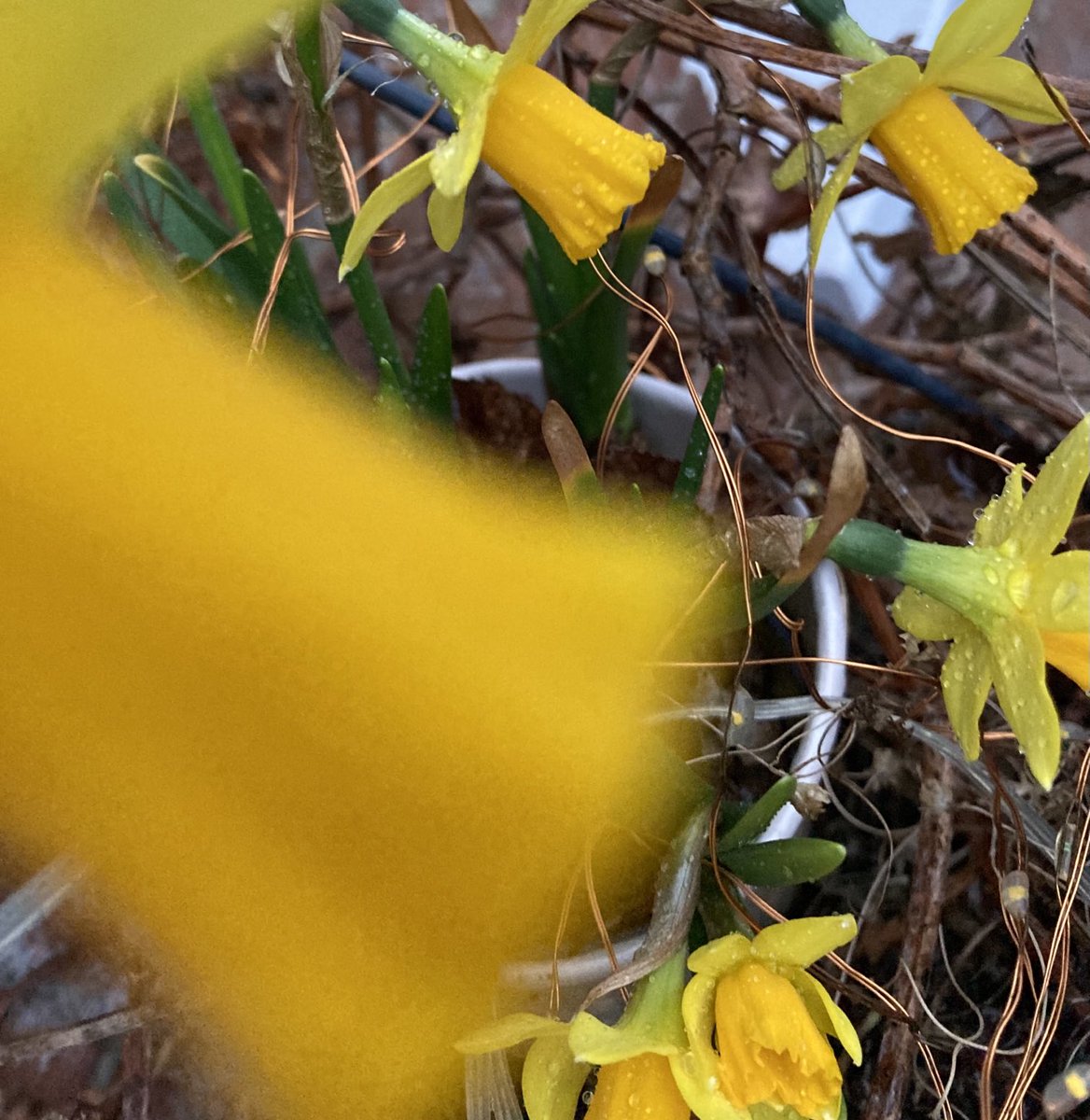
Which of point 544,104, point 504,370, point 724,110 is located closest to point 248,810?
point 544,104

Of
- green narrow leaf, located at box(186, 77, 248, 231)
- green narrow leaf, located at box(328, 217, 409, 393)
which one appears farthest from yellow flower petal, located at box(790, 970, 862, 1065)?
green narrow leaf, located at box(186, 77, 248, 231)

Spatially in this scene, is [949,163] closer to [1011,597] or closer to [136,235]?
[1011,597]

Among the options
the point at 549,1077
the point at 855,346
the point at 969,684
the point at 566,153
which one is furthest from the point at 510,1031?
the point at 855,346

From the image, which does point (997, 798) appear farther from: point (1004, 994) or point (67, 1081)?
point (67, 1081)

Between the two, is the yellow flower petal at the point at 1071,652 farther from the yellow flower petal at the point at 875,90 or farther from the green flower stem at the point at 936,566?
the yellow flower petal at the point at 875,90

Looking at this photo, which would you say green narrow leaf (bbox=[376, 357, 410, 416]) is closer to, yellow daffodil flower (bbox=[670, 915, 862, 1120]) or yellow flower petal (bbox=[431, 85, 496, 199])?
yellow flower petal (bbox=[431, 85, 496, 199])
